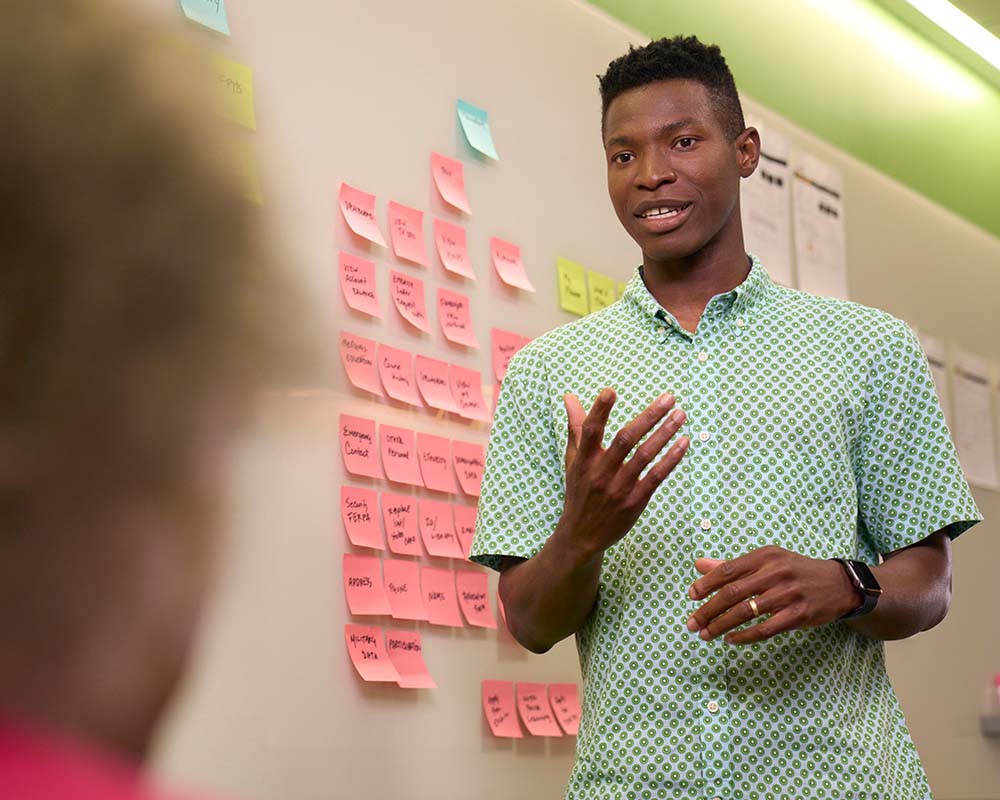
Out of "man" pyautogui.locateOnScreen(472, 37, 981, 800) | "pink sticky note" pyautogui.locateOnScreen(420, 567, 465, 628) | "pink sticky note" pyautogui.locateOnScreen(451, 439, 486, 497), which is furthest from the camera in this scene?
"pink sticky note" pyautogui.locateOnScreen(451, 439, 486, 497)

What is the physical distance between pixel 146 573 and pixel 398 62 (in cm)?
196

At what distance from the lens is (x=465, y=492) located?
6.99ft

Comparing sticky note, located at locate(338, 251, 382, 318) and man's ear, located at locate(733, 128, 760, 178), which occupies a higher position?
man's ear, located at locate(733, 128, 760, 178)

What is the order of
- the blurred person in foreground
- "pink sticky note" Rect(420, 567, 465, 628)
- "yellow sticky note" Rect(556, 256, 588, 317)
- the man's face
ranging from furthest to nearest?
"yellow sticky note" Rect(556, 256, 588, 317), "pink sticky note" Rect(420, 567, 465, 628), the man's face, the blurred person in foreground

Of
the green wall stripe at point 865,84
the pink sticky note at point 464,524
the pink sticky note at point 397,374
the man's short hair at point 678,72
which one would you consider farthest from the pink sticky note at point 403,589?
the green wall stripe at point 865,84

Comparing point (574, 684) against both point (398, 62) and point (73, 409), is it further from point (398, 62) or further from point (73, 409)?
point (73, 409)

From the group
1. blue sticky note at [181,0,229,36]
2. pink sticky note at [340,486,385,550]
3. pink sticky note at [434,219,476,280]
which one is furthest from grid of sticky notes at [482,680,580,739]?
blue sticky note at [181,0,229,36]

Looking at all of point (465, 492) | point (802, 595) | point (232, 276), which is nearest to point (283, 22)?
point (465, 492)

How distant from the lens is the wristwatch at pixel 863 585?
4.70 feet

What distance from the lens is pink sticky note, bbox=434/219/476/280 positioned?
7.13 feet

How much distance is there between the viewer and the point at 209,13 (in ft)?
5.96

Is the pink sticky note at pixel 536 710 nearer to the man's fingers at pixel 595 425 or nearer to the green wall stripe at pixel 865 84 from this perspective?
the man's fingers at pixel 595 425

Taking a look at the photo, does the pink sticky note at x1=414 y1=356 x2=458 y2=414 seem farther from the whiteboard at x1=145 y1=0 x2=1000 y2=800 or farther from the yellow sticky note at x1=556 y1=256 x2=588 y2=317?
the yellow sticky note at x1=556 y1=256 x2=588 y2=317

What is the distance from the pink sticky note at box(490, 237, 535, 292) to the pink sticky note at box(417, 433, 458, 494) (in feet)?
1.11
